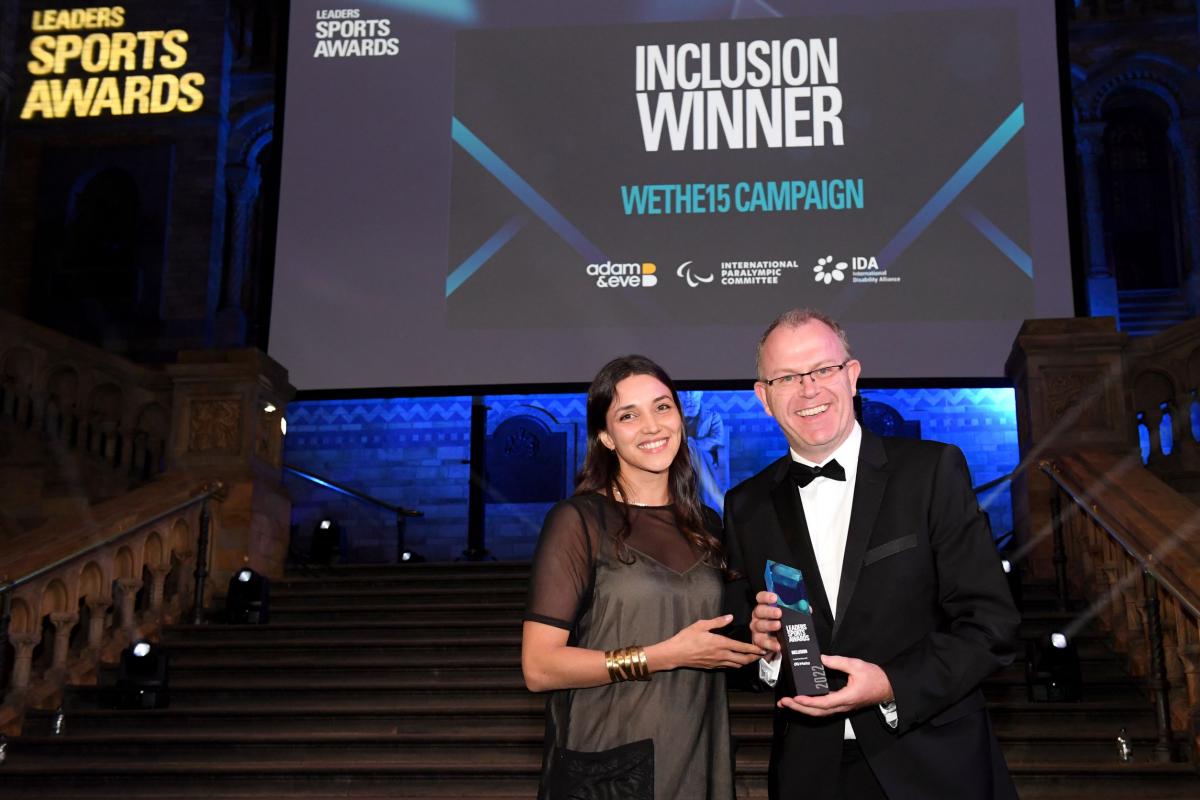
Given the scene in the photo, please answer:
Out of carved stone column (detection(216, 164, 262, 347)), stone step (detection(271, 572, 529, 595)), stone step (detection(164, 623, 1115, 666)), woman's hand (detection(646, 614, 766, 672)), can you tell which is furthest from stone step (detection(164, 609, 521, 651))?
carved stone column (detection(216, 164, 262, 347))

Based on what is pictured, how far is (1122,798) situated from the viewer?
5.02 metres

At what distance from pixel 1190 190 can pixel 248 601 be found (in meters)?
14.4

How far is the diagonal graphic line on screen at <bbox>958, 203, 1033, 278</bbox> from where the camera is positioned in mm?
9500

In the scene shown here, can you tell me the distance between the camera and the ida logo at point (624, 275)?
9766mm

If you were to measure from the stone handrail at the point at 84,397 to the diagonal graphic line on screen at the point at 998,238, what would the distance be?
21.5 ft

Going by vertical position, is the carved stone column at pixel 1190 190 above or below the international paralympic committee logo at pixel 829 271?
above

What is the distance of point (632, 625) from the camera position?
9.11 ft

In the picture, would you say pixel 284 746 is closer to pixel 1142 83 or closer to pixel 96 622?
pixel 96 622

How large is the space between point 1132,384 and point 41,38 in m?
15.2

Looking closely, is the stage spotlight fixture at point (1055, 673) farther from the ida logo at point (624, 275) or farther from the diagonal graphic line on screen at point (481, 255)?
the diagonal graphic line on screen at point (481, 255)

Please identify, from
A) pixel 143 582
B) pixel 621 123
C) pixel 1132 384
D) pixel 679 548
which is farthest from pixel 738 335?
pixel 679 548

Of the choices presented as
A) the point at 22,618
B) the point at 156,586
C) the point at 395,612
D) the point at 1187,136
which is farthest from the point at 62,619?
the point at 1187,136

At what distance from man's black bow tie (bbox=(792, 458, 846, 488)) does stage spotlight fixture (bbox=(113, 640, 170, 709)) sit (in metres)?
4.91

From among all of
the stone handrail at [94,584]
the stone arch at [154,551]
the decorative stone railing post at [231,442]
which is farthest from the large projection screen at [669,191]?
the stone arch at [154,551]
